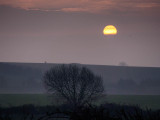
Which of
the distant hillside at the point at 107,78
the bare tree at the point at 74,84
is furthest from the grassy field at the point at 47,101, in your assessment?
the distant hillside at the point at 107,78

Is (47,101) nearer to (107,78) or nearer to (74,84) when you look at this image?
(74,84)

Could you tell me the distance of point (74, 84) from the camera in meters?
47.1

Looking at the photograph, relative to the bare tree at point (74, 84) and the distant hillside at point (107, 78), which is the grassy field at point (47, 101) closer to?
the bare tree at point (74, 84)

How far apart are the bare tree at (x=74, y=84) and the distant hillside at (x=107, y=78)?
77351 millimetres

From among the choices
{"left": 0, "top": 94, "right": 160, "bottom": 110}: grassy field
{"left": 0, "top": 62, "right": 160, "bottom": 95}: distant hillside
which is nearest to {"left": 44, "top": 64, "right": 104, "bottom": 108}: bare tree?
{"left": 0, "top": 94, "right": 160, "bottom": 110}: grassy field

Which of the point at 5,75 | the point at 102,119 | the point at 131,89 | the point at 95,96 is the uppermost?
the point at 5,75

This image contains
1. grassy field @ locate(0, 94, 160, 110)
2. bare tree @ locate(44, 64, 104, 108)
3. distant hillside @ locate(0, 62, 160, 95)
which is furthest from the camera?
distant hillside @ locate(0, 62, 160, 95)

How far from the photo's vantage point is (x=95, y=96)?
45.5m

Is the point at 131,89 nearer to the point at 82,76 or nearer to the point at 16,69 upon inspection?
the point at 16,69

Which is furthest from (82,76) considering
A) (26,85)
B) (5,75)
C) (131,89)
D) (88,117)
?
(5,75)

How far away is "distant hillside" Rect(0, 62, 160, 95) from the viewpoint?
5250 inches

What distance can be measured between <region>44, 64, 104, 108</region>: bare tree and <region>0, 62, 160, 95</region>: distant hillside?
254 feet

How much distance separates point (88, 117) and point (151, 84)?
13960cm

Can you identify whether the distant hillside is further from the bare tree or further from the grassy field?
the bare tree
